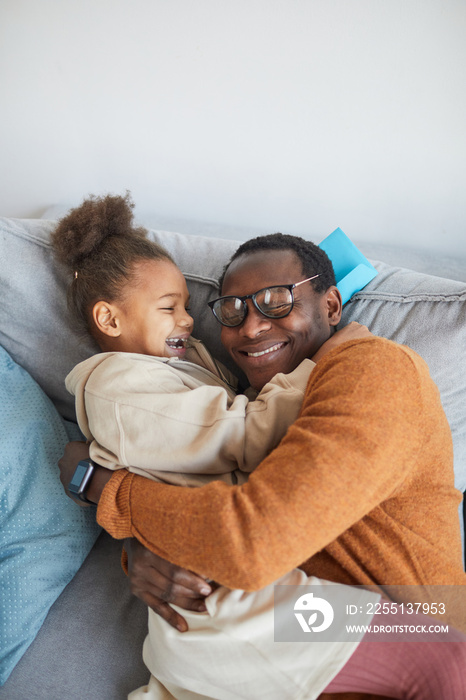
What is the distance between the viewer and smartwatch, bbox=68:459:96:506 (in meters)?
1.29

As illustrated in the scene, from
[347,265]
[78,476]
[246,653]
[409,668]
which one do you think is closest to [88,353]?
[78,476]

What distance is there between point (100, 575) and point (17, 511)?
32 centimetres

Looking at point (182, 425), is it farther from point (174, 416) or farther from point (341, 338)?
point (341, 338)

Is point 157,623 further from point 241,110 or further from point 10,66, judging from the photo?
point 10,66

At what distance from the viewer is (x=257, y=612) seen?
0.96 m

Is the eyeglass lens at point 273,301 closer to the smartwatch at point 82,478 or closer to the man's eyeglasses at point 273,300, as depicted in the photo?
the man's eyeglasses at point 273,300

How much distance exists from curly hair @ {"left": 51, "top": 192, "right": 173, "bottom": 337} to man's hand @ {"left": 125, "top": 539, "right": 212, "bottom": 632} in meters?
0.75

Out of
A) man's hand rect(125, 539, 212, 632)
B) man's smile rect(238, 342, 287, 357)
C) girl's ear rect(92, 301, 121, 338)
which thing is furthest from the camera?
girl's ear rect(92, 301, 121, 338)

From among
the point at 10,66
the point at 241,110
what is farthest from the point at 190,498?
the point at 10,66

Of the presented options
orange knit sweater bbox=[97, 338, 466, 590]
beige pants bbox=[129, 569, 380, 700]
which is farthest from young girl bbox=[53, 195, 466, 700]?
orange knit sweater bbox=[97, 338, 466, 590]

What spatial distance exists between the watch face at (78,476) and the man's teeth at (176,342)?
0.46 m

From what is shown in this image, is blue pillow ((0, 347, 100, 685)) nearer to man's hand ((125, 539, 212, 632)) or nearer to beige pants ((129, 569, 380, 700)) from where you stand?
man's hand ((125, 539, 212, 632))

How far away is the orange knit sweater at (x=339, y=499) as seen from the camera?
33.8 inches

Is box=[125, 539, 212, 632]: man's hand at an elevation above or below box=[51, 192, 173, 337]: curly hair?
below
